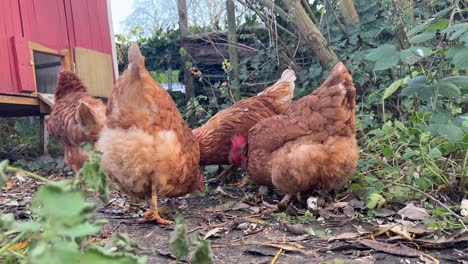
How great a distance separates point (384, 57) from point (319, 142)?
66cm

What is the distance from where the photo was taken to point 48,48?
5266 mm

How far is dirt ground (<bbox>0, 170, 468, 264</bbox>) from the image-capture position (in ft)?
6.06

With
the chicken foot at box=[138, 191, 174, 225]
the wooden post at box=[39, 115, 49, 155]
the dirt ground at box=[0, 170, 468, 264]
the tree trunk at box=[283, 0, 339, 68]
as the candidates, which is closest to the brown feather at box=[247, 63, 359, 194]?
the dirt ground at box=[0, 170, 468, 264]

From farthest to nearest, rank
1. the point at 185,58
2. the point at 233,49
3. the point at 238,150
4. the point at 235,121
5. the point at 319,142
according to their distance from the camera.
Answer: the point at 185,58
the point at 233,49
the point at 235,121
the point at 238,150
the point at 319,142

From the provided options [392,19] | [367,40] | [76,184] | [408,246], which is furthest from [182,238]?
[367,40]

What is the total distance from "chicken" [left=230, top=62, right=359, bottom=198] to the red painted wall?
3.35 metres

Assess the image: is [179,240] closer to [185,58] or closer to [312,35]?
[312,35]

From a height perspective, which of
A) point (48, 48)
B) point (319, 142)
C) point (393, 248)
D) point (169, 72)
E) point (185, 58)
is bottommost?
point (393, 248)

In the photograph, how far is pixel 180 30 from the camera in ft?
21.6

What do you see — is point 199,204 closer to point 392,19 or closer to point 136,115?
point 136,115

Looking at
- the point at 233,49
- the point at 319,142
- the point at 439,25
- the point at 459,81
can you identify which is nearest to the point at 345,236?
the point at 319,142

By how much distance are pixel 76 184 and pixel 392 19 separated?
4362 mm

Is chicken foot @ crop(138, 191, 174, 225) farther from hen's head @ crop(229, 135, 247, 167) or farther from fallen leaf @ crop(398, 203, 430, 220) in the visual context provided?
fallen leaf @ crop(398, 203, 430, 220)

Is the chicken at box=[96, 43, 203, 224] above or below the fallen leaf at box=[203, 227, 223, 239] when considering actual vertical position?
above
